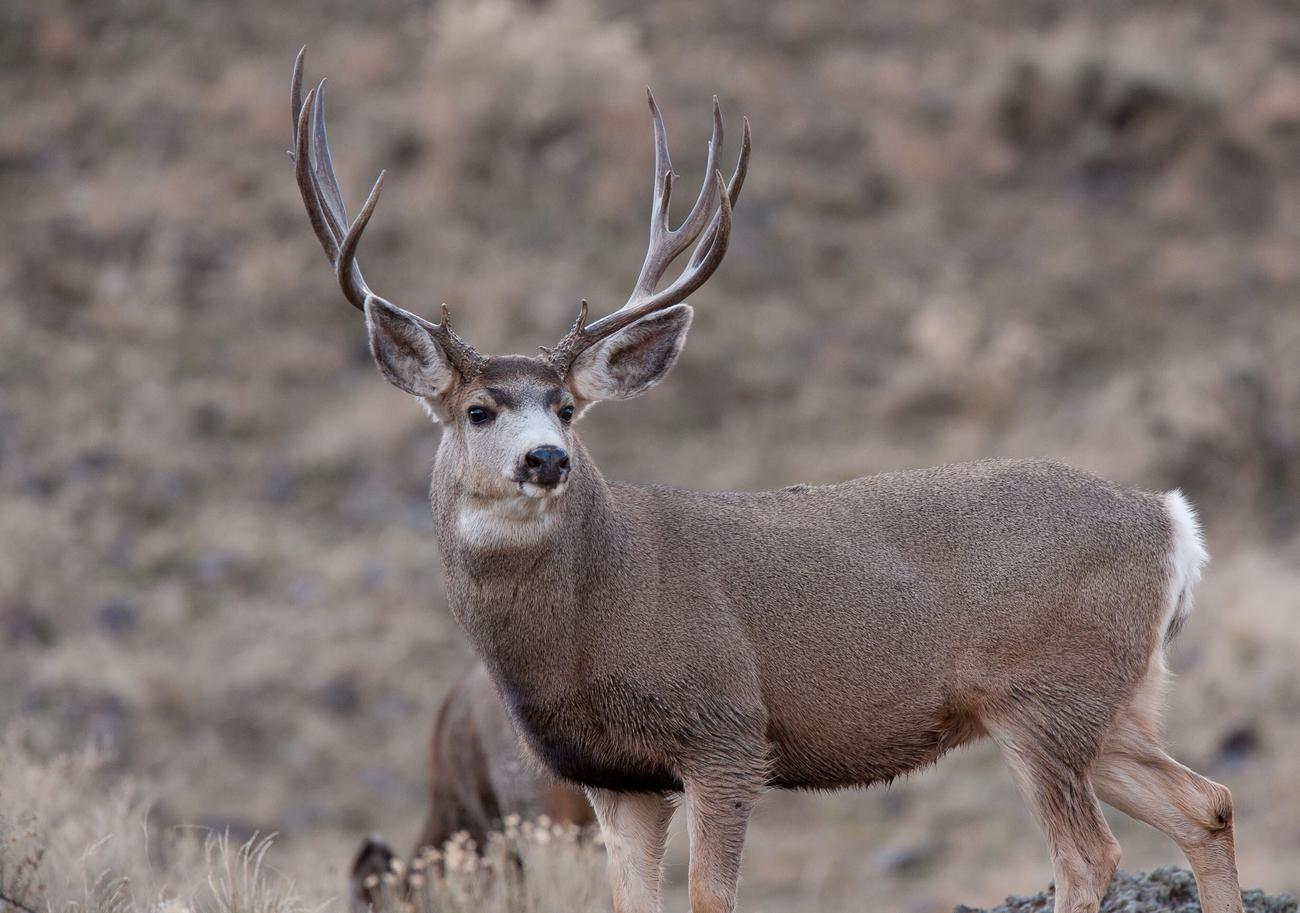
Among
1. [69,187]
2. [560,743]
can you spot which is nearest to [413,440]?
[69,187]

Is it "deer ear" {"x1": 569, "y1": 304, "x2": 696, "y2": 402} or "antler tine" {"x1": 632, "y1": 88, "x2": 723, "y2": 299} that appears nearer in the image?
"deer ear" {"x1": 569, "y1": 304, "x2": 696, "y2": 402}

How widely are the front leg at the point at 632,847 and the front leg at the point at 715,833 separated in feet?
1.52

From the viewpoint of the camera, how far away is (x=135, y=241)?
21.1 meters

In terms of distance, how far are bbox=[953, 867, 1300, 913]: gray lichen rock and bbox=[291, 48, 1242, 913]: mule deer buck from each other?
1.93ft

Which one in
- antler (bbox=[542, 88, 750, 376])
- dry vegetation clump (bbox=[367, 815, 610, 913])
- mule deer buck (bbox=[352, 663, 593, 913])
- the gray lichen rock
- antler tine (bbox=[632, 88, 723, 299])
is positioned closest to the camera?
antler (bbox=[542, 88, 750, 376])

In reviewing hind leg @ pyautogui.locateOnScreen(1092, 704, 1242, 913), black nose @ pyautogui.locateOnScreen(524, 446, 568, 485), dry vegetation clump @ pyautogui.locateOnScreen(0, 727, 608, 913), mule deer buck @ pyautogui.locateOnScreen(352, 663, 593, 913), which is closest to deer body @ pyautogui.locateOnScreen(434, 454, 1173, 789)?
hind leg @ pyautogui.locateOnScreen(1092, 704, 1242, 913)

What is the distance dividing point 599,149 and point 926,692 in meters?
17.8

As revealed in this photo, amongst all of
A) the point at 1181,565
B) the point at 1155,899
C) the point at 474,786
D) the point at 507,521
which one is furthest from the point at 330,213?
the point at 1155,899

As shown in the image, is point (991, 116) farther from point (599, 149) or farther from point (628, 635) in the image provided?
point (628, 635)

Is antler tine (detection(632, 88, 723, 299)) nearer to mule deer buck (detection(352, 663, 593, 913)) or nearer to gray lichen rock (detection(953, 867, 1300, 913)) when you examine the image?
mule deer buck (detection(352, 663, 593, 913))

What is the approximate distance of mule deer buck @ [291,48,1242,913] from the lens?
20.0 ft

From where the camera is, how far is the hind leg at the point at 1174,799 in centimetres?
636

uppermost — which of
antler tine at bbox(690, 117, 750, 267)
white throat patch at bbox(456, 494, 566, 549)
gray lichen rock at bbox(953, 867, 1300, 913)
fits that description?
antler tine at bbox(690, 117, 750, 267)

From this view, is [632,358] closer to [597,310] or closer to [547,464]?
[547,464]
